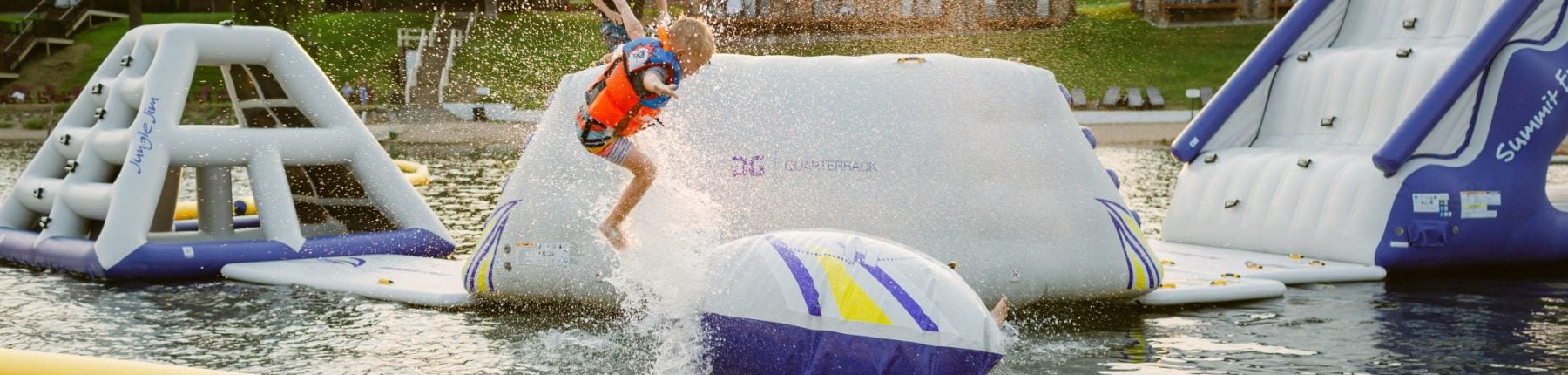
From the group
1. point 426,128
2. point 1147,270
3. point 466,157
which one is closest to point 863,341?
point 1147,270

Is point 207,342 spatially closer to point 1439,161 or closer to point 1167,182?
point 1439,161

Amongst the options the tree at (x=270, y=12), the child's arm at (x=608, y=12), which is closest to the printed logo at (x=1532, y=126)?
the child's arm at (x=608, y=12)

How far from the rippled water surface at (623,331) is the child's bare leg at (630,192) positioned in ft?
1.53

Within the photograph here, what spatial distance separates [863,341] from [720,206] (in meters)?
2.66

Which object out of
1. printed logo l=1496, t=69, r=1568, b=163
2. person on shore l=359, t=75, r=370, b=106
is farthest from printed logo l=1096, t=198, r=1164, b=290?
person on shore l=359, t=75, r=370, b=106

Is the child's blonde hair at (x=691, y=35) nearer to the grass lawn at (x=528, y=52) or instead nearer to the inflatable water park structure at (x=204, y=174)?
the inflatable water park structure at (x=204, y=174)

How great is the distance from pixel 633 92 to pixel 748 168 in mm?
987

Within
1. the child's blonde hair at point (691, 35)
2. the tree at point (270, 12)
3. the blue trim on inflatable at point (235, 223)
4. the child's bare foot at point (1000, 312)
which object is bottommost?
the tree at point (270, 12)

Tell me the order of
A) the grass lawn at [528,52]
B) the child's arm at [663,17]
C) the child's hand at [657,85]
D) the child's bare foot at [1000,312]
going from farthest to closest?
1. the grass lawn at [528,52]
2. the child's arm at [663,17]
3. the child's hand at [657,85]
4. the child's bare foot at [1000,312]

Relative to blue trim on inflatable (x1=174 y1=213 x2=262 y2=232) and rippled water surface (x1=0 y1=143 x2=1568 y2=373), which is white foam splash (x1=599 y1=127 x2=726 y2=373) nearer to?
rippled water surface (x1=0 y1=143 x2=1568 y2=373)

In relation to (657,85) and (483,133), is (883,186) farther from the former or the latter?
(483,133)

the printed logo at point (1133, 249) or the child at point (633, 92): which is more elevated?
the child at point (633, 92)

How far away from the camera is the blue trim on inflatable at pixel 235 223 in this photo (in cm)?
1379

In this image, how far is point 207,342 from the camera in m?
8.46
